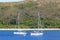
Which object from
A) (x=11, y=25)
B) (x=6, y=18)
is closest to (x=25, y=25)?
(x=11, y=25)

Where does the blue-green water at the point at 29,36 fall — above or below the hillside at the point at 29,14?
below

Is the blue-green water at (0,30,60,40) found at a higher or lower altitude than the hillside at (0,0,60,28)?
lower

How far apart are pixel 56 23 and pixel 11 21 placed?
236cm

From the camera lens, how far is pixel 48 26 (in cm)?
1006

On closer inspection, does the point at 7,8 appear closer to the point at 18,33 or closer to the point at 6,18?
the point at 6,18

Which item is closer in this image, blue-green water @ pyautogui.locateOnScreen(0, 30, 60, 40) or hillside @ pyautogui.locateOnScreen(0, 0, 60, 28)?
blue-green water @ pyautogui.locateOnScreen(0, 30, 60, 40)

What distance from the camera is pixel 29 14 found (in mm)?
11352

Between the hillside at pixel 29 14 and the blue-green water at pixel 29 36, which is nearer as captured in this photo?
the blue-green water at pixel 29 36

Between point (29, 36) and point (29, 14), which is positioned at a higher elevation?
point (29, 14)

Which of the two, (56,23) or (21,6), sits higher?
(21,6)

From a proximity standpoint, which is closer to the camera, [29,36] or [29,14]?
[29,36]

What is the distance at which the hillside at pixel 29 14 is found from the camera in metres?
10.4

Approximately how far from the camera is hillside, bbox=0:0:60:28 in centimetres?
1039

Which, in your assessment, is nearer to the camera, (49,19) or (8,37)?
(8,37)
